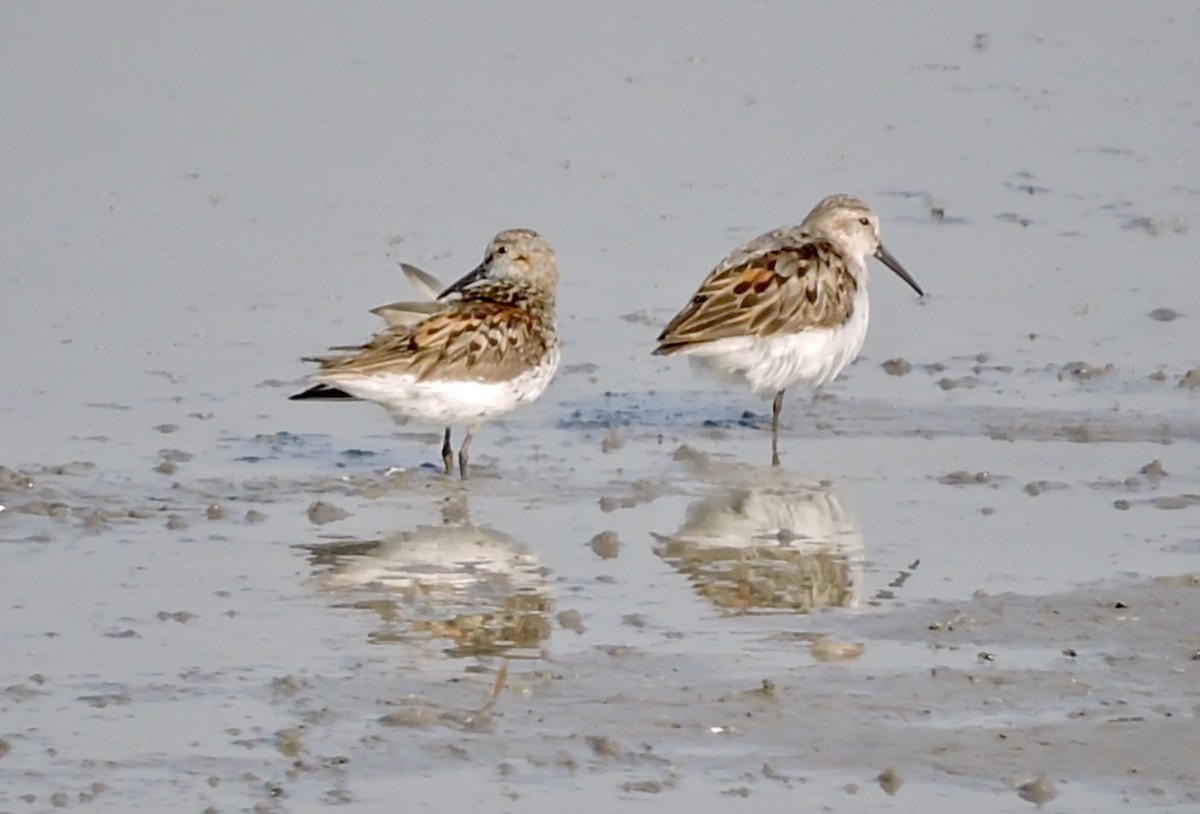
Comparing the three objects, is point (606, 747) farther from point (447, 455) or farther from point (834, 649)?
point (447, 455)

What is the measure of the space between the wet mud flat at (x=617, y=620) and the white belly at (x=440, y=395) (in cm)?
25

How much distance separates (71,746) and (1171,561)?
4.16m

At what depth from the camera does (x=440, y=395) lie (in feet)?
35.4

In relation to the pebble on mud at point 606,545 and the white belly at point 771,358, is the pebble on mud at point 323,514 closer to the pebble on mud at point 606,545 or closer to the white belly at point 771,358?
the pebble on mud at point 606,545

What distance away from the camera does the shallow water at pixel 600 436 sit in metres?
7.35

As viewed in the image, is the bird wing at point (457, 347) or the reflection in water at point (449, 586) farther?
the bird wing at point (457, 347)

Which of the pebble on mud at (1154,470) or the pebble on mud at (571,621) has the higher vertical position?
the pebble on mud at (1154,470)

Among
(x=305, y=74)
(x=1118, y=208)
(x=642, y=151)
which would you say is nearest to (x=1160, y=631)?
(x=1118, y=208)

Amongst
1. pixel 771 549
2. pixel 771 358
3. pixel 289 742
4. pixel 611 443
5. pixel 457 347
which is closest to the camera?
pixel 289 742

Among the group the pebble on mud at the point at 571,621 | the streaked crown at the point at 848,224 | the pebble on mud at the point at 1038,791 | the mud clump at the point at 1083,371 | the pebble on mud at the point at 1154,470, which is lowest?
the pebble on mud at the point at 1038,791

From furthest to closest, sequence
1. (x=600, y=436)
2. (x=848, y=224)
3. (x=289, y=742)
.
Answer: (x=848, y=224), (x=600, y=436), (x=289, y=742)

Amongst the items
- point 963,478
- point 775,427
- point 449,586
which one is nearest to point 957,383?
point 775,427

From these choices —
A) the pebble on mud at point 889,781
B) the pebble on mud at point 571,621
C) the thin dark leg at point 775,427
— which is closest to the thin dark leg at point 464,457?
the thin dark leg at point 775,427

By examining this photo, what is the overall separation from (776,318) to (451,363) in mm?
1980
